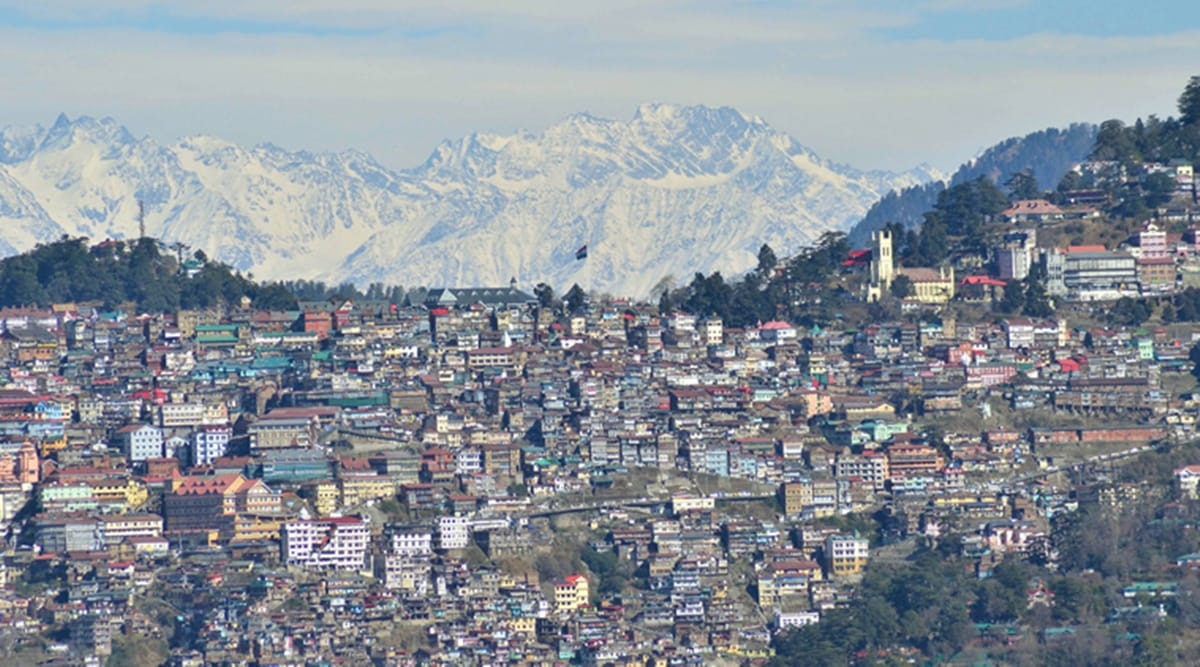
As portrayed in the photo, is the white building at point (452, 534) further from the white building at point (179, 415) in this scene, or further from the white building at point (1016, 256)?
the white building at point (1016, 256)

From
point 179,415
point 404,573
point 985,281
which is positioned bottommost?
point 404,573

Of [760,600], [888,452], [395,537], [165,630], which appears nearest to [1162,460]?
[888,452]

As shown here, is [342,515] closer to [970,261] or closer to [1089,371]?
[1089,371]

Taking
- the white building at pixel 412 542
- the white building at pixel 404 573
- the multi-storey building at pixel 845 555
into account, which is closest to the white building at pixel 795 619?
the multi-storey building at pixel 845 555

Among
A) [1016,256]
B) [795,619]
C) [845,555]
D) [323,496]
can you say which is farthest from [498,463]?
[1016,256]

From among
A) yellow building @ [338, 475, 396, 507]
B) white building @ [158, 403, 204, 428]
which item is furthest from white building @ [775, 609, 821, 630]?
white building @ [158, 403, 204, 428]

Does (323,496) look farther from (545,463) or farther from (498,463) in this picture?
(545,463)
